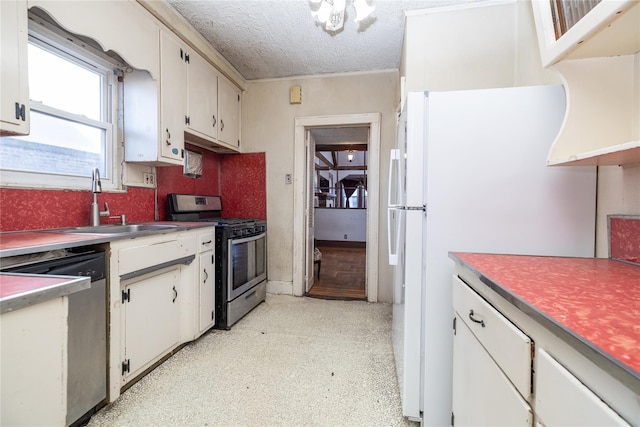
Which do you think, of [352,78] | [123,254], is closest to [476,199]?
[123,254]

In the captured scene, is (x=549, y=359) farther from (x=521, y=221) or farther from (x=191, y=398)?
(x=191, y=398)

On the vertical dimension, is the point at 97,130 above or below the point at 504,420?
above

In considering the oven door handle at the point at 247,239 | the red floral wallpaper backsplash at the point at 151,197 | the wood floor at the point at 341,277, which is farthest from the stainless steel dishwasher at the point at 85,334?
the wood floor at the point at 341,277

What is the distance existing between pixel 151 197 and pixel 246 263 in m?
1.01

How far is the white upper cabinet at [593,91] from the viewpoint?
3.06 feet

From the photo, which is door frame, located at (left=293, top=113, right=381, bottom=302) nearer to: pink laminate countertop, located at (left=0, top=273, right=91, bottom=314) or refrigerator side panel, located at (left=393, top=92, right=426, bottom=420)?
refrigerator side panel, located at (left=393, top=92, right=426, bottom=420)

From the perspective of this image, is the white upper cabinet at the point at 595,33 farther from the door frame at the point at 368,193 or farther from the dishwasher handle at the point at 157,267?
the dishwasher handle at the point at 157,267

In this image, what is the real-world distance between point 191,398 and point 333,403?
0.78 m

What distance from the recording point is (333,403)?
4.91 ft

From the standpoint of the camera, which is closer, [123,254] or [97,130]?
[123,254]

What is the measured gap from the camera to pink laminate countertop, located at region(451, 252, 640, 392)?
44 cm

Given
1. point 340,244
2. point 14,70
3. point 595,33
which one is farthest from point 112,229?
point 340,244

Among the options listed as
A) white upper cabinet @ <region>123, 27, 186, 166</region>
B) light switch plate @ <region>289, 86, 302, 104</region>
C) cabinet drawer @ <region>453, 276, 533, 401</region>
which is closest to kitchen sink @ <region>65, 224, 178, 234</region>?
white upper cabinet @ <region>123, 27, 186, 166</region>

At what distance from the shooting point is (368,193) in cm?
310
